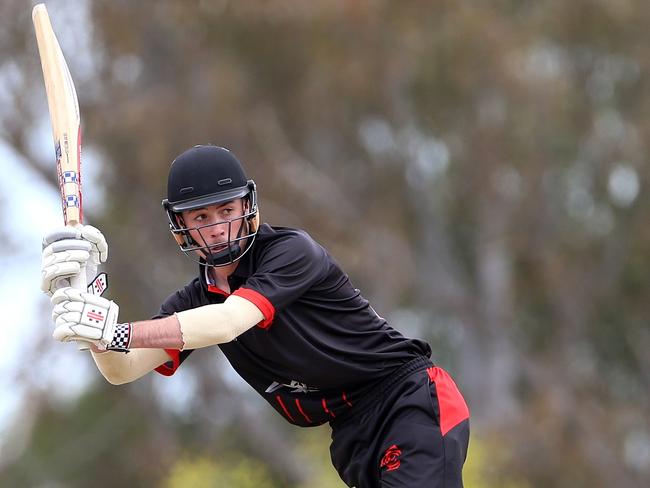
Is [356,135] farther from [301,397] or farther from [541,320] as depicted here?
[301,397]

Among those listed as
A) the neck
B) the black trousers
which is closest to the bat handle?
the neck

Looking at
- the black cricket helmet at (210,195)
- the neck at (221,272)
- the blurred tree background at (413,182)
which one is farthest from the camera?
the blurred tree background at (413,182)

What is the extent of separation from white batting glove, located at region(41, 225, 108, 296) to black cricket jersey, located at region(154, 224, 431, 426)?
67 cm

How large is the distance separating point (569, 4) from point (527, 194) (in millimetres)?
3538

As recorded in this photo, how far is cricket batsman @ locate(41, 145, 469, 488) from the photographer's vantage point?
17.4 ft

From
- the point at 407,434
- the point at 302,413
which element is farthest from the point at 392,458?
the point at 302,413

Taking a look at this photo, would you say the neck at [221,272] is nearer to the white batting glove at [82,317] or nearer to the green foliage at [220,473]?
the white batting glove at [82,317]

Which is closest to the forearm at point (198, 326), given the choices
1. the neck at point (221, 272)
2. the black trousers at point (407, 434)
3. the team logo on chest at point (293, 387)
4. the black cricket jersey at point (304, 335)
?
the black cricket jersey at point (304, 335)

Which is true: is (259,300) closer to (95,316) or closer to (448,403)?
(95,316)

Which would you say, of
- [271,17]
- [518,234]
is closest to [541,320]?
[518,234]

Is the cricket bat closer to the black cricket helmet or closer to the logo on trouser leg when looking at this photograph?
the black cricket helmet

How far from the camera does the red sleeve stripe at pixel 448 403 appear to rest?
576cm

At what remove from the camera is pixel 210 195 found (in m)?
5.48

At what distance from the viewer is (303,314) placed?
18.8 feet
